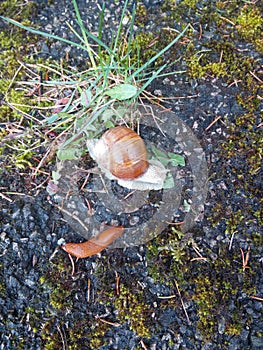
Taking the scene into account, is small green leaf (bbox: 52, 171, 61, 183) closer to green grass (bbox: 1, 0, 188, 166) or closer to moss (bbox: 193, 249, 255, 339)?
green grass (bbox: 1, 0, 188, 166)

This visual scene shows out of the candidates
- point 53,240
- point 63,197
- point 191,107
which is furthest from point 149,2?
point 53,240

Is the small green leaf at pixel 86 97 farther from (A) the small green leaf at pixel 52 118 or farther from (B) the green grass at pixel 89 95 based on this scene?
(A) the small green leaf at pixel 52 118

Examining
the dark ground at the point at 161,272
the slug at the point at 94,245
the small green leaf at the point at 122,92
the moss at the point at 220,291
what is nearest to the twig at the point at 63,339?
the dark ground at the point at 161,272

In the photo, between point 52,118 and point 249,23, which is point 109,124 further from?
point 249,23

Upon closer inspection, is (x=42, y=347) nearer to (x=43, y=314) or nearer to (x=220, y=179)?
(x=43, y=314)

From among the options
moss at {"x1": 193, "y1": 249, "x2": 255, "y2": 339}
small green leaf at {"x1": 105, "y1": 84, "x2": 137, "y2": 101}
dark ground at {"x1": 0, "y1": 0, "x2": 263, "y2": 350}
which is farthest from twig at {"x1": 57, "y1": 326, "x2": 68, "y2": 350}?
small green leaf at {"x1": 105, "y1": 84, "x2": 137, "y2": 101}
